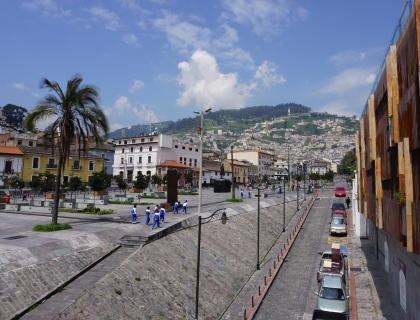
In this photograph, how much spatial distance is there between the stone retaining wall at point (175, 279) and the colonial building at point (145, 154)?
5394 centimetres

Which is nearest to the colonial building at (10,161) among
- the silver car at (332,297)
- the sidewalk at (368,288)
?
the sidewalk at (368,288)

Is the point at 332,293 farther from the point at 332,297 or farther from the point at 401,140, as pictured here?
the point at 401,140

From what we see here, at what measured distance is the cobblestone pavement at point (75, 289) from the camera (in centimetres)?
1180

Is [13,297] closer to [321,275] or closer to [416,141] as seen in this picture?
[416,141]

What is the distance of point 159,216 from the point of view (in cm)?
2395

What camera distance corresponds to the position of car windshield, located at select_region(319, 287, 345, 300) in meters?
17.0

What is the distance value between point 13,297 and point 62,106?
484 inches

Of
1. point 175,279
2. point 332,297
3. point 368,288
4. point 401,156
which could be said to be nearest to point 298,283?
point 368,288

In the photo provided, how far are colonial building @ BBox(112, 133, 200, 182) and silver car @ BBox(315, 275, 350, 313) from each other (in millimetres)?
65802

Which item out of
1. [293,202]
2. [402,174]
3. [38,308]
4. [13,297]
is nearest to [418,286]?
[402,174]

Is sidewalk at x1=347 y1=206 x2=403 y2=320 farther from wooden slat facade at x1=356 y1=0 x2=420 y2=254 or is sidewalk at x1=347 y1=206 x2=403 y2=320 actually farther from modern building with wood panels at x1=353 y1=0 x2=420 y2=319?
wooden slat facade at x1=356 y1=0 x2=420 y2=254

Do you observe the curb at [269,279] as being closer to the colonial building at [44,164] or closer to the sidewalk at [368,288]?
the sidewalk at [368,288]

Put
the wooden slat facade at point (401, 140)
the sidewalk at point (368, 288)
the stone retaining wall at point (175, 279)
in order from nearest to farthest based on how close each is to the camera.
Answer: the wooden slat facade at point (401, 140)
the stone retaining wall at point (175, 279)
the sidewalk at point (368, 288)

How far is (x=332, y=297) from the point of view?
1705cm
